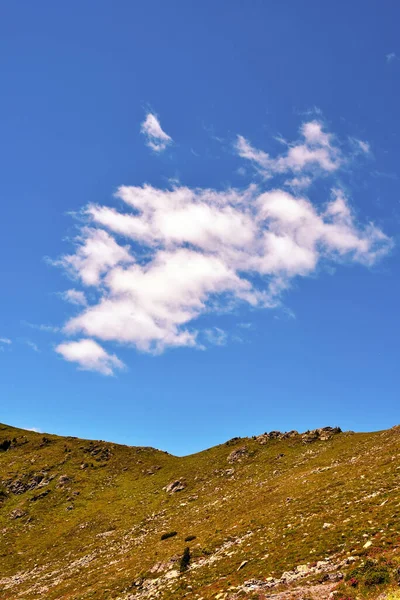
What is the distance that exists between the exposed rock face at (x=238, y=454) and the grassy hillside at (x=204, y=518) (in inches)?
11.7

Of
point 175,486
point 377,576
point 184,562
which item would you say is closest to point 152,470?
point 175,486

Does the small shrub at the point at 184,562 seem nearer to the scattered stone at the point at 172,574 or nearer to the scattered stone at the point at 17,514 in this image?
the scattered stone at the point at 172,574

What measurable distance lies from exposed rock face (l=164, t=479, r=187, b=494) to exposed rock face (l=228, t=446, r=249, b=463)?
12.3 metres

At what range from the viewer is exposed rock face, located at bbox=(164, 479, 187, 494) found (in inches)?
2997

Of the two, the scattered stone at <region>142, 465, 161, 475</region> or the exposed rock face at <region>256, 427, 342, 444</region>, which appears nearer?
the exposed rock face at <region>256, 427, 342, 444</region>

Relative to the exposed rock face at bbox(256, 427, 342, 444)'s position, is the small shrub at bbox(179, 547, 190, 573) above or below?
below

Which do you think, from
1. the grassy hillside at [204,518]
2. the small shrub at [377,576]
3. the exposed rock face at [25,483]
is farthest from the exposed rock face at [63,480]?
the small shrub at [377,576]

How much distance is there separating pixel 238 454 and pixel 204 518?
3600 cm

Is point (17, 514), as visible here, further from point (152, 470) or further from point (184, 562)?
point (184, 562)

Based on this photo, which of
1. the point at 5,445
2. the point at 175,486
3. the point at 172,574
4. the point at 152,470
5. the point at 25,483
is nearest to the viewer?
the point at 172,574

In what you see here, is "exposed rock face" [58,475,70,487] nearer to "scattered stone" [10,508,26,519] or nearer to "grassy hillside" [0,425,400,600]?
"grassy hillside" [0,425,400,600]

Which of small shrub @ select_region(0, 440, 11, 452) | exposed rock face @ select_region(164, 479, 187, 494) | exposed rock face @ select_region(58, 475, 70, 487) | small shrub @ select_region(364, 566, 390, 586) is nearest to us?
small shrub @ select_region(364, 566, 390, 586)

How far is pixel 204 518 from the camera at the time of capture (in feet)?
164

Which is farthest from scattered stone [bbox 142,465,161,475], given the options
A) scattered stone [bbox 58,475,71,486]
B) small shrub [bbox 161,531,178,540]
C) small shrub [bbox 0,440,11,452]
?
small shrub [bbox 0,440,11,452]
